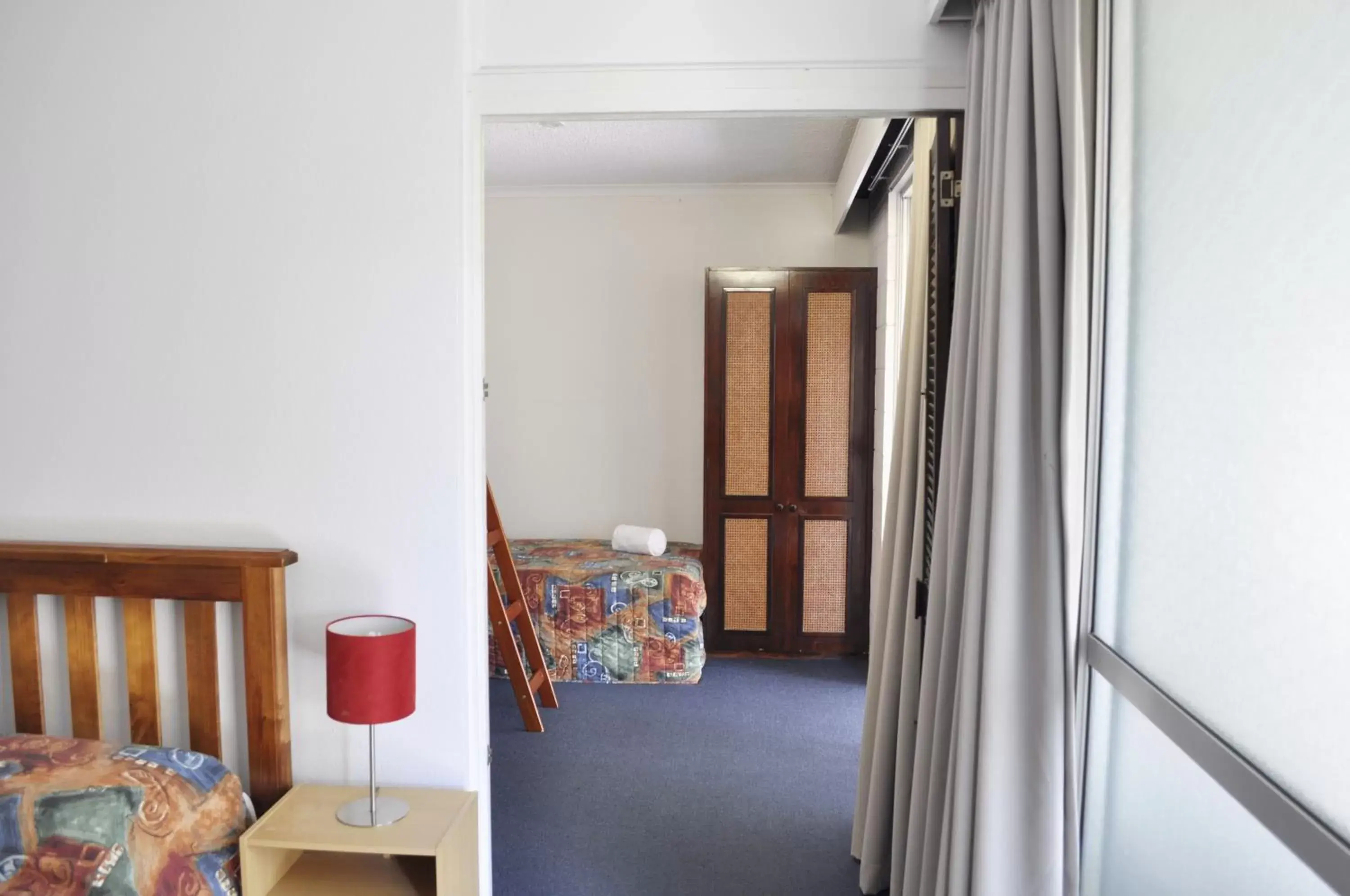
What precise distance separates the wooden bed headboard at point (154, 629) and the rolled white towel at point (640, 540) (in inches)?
93.2

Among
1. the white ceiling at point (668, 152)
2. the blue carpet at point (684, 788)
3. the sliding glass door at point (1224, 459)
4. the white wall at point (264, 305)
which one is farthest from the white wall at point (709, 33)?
the blue carpet at point (684, 788)

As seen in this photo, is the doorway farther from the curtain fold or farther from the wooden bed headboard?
the wooden bed headboard

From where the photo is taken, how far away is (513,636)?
3693 mm

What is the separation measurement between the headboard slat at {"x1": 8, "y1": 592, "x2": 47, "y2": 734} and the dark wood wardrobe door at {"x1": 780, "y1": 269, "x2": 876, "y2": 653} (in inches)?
118

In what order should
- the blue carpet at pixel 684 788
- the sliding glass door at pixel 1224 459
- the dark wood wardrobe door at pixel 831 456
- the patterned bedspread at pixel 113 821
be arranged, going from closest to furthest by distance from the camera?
the sliding glass door at pixel 1224 459
the patterned bedspread at pixel 113 821
the blue carpet at pixel 684 788
the dark wood wardrobe door at pixel 831 456

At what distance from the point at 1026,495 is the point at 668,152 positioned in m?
2.96

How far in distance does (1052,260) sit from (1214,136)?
0.33 metres

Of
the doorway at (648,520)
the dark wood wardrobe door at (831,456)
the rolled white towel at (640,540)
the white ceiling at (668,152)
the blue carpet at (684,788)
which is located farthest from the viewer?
the rolled white towel at (640,540)

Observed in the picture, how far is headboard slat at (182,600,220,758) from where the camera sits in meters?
1.95

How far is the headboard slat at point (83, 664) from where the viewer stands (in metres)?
2.00

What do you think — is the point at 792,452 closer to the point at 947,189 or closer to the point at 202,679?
the point at 947,189

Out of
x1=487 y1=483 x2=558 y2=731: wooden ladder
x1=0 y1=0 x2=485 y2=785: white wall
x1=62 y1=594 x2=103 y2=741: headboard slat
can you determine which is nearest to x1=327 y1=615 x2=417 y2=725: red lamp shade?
x1=0 y1=0 x2=485 y2=785: white wall

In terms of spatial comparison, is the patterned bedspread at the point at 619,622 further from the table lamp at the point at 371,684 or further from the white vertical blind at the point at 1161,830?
the white vertical blind at the point at 1161,830

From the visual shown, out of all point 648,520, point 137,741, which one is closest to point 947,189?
point 137,741
